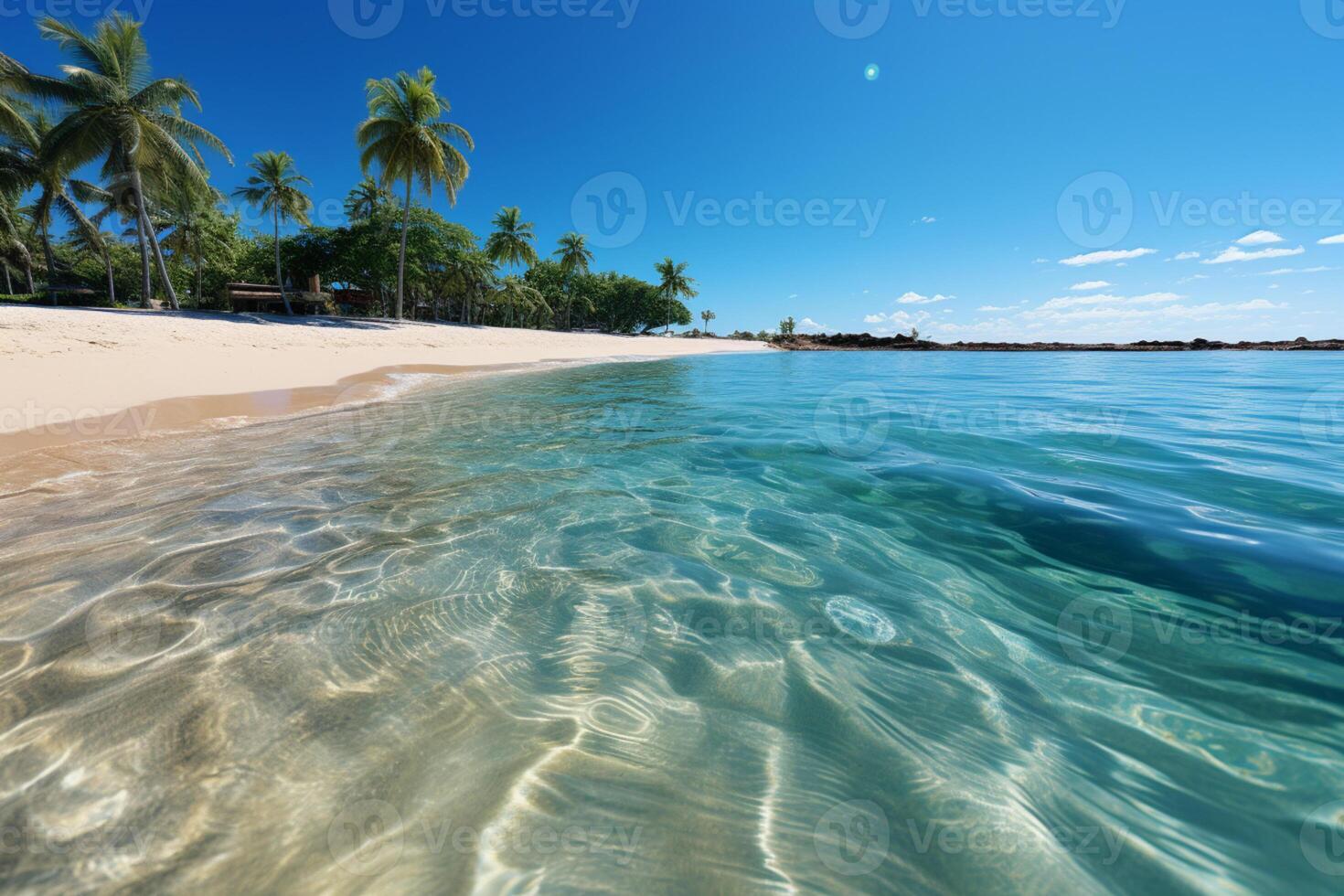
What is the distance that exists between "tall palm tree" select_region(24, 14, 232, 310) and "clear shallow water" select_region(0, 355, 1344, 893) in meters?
26.4

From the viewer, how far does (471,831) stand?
1.25 m

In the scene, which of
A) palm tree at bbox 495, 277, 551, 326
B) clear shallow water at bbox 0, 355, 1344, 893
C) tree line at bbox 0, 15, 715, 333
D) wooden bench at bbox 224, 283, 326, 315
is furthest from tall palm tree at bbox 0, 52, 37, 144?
clear shallow water at bbox 0, 355, 1344, 893

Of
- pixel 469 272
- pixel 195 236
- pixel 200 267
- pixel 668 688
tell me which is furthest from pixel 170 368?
pixel 200 267

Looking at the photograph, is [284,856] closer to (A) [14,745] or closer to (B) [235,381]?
(A) [14,745]

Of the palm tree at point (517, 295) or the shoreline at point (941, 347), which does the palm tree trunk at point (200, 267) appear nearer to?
the palm tree at point (517, 295)

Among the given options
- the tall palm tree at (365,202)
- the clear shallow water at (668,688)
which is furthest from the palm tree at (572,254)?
the clear shallow water at (668,688)

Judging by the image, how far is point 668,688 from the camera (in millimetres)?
1801

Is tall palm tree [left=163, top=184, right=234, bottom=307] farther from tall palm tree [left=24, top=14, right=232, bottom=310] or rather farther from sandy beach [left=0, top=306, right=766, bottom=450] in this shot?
sandy beach [left=0, top=306, right=766, bottom=450]

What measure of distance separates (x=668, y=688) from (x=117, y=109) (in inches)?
1258

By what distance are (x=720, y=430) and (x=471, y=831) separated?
18.8 feet

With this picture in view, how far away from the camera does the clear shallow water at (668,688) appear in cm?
121

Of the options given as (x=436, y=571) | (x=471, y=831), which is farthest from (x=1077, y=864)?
(x=436, y=571)

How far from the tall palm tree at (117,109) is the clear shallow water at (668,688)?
86.5ft

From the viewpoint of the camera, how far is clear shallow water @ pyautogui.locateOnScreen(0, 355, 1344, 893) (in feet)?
3.97
